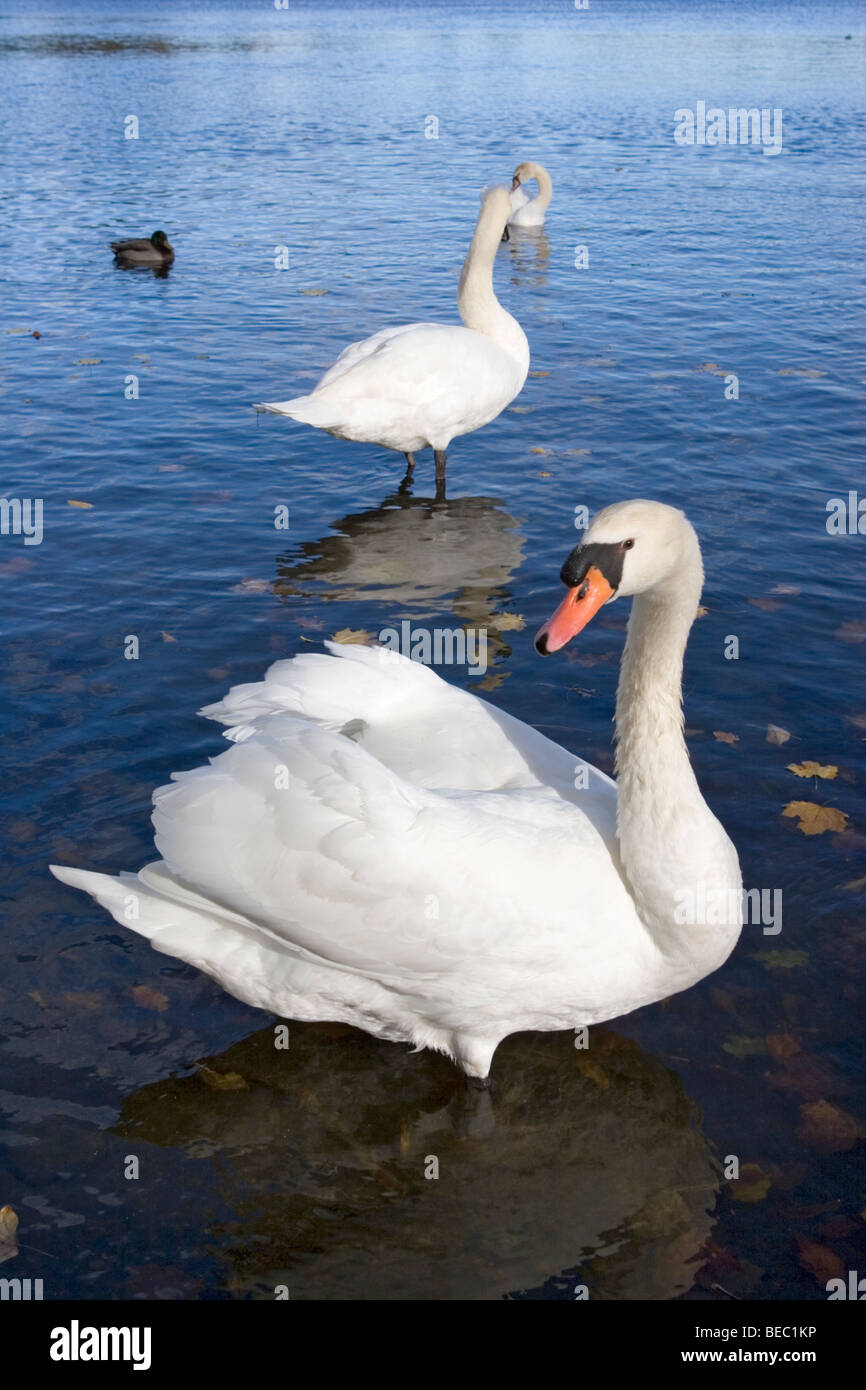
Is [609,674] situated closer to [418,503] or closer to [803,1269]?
[418,503]

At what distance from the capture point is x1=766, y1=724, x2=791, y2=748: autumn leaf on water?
642 cm

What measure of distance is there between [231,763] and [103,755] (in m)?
2.22

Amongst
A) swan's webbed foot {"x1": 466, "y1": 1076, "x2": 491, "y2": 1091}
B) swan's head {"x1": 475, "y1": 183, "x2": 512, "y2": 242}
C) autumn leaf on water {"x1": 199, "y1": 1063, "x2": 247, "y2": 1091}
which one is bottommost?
autumn leaf on water {"x1": 199, "y1": 1063, "x2": 247, "y2": 1091}

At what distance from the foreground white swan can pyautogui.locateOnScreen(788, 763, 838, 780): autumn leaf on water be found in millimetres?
15662

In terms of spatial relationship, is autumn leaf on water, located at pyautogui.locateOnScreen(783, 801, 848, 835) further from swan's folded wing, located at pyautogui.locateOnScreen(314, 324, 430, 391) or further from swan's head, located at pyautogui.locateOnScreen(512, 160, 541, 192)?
swan's head, located at pyautogui.locateOnScreen(512, 160, 541, 192)

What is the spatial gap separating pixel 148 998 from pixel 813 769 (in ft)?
10.8

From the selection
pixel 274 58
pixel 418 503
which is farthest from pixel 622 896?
pixel 274 58

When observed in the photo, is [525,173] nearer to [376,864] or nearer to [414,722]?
[414,722]

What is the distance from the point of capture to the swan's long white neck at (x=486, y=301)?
33.9 ft

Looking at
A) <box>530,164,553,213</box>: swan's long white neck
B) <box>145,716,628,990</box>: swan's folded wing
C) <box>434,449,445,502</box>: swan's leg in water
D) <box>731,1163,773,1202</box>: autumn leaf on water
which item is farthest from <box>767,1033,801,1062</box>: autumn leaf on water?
<box>530,164,553,213</box>: swan's long white neck

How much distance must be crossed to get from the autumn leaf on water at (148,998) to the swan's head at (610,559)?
7.09 ft

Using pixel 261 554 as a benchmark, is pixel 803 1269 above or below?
below

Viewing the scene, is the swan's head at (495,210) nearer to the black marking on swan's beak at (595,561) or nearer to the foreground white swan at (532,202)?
the black marking on swan's beak at (595,561)

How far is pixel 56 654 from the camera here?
23.9ft
